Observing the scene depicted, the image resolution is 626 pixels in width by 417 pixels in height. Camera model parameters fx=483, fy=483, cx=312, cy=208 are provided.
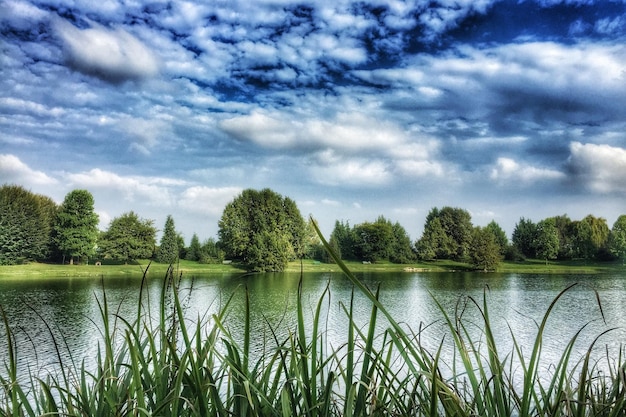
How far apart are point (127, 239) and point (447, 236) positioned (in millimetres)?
50710

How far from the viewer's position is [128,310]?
76.2 ft

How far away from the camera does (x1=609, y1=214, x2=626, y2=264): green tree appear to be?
238ft

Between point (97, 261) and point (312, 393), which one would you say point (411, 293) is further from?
point (97, 261)

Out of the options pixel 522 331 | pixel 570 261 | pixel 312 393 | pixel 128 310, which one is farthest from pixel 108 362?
pixel 570 261

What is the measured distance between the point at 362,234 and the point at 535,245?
29.0 metres

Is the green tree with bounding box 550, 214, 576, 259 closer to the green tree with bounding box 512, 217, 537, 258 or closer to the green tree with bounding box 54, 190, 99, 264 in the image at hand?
the green tree with bounding box 512, 217, 537, 258

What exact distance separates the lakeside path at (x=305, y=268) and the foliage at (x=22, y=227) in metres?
2.15

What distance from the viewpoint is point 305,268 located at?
6750 centimetres

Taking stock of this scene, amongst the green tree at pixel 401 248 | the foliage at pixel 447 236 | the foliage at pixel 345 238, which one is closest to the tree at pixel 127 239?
the foliage at pixel 345 238

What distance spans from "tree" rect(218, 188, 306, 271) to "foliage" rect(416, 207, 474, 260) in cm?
2316

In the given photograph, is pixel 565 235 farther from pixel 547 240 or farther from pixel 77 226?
pixel 77 226

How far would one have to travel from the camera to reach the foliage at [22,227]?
54438 millimetres

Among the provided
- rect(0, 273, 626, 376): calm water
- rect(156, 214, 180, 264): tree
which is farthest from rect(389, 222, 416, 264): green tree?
rect(0, 273, 626, 376): calm water

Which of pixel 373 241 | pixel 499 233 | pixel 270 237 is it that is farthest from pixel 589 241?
pixel 270 237
